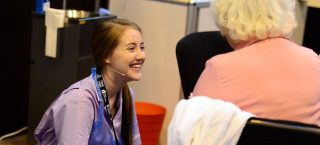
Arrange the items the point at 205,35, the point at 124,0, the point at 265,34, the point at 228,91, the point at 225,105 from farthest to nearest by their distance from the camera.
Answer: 1. the point at 124,0
2. the point at 205,35
3. the point at 265,34
4. the point at 228,91
5. the point at 225,105

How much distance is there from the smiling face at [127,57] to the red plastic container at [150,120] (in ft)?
3.66

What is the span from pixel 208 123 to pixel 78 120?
0.63m

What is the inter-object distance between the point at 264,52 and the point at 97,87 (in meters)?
0.64

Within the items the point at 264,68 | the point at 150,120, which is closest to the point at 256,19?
the point at 264,68

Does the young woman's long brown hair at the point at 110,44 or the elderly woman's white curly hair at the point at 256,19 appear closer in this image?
the elderly woman's white curly hair at the point at 256,19

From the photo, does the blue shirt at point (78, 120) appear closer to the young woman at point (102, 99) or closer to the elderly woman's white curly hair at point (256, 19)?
the young woman at point (102, 99)

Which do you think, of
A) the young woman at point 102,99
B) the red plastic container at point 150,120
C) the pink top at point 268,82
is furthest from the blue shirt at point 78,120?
the red plastic container at point 150,120

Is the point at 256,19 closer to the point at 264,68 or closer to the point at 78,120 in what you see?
the point at 264,68

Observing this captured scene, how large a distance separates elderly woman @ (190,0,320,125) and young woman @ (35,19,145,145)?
1.29 ft

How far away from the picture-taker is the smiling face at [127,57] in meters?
1.95

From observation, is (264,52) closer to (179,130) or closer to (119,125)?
(179,130)

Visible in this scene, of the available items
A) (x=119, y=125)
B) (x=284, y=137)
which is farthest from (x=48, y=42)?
(x=284, y=137)

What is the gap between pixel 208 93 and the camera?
1.55 m

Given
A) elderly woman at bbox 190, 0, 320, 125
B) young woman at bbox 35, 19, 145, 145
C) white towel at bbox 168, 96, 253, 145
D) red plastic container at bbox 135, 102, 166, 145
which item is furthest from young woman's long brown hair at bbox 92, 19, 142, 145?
red plastic container at bbox 135, 102, 166, 145
